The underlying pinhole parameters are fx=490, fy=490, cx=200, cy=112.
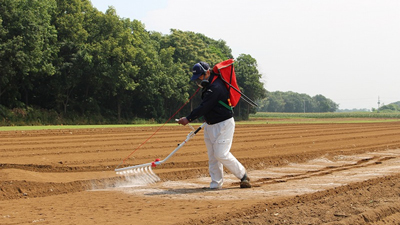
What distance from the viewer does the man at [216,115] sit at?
9.07 metres

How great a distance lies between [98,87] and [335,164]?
138 ft

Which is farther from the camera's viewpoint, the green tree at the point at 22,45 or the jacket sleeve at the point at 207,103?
the green tree at the point at 22,45

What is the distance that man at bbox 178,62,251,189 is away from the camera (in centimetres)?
907

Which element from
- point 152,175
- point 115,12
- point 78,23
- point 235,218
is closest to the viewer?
point 235,218

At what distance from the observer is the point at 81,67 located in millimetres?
50656

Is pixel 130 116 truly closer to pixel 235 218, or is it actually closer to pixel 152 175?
pixel 152 175

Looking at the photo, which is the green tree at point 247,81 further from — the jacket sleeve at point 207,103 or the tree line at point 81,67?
the jacket sleeve at point 207,103

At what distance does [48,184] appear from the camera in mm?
10086

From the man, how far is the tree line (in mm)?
36063

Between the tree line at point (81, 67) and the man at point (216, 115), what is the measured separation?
36.1m

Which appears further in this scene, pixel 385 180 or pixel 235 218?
pixel 385 180

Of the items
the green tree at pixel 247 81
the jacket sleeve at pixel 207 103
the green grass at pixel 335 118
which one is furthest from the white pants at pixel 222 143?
the green tree at pixel 247 81

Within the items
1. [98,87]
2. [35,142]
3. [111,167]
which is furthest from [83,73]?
[111,167]

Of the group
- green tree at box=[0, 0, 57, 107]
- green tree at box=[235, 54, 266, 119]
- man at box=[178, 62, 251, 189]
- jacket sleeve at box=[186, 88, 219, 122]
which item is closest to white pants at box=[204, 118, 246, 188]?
man at box=[178, 62, 251, 189]
